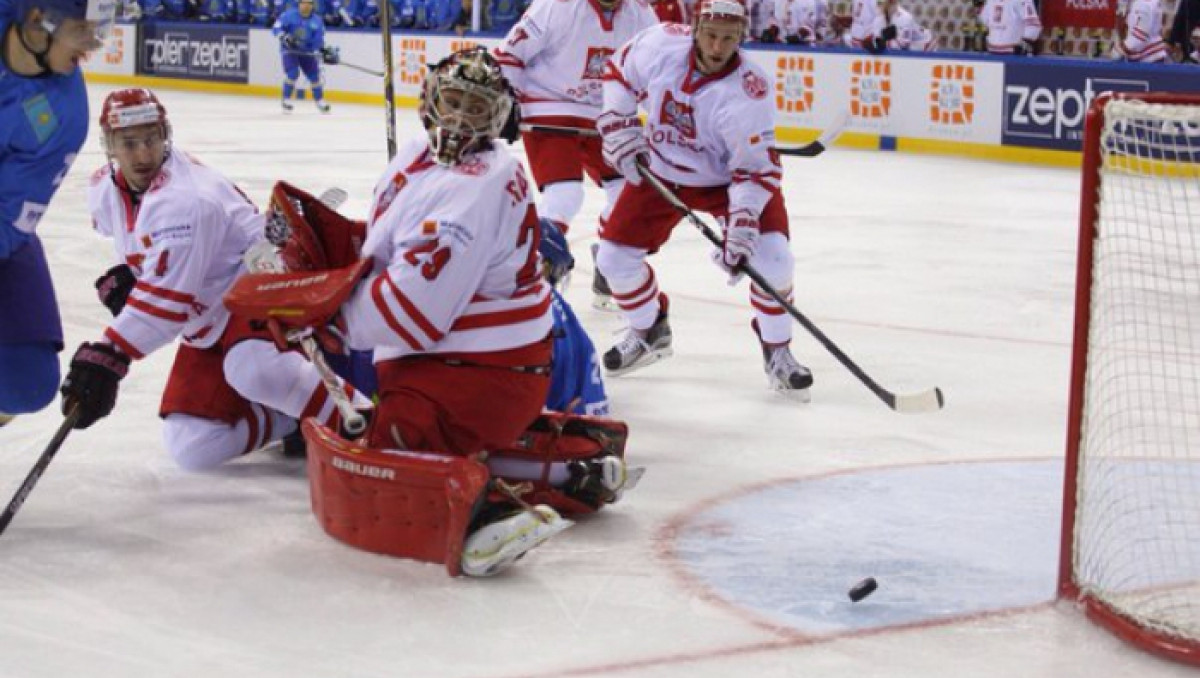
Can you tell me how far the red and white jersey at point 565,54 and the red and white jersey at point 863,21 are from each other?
8781 millimetres

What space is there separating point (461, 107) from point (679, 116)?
1.64 meters

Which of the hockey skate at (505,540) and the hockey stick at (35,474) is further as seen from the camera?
the hockey stick at (35,474)

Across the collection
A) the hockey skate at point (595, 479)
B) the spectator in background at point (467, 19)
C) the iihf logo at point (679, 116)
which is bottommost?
the hockey skate at point (595, 479)

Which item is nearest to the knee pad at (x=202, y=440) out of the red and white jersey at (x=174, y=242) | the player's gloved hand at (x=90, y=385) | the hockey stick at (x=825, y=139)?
the red and white jersey at (x=174, y=242)

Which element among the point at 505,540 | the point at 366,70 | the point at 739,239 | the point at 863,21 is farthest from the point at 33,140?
the point at 366,70

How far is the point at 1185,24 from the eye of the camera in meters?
11.3

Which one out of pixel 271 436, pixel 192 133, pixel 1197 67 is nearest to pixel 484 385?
pixel 271 436

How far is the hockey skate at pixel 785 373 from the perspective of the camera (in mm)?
4434

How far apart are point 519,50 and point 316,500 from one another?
2.67m

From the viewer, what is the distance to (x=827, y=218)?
809cm

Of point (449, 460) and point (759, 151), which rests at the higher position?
point (759, 151)

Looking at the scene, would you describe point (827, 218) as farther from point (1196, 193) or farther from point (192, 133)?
point (192, 133)

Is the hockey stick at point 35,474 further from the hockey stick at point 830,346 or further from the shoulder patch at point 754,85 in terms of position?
the shoulder patch at point 754,85

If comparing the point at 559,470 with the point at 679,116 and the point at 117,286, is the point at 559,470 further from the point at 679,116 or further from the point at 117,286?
the point at 679,116
